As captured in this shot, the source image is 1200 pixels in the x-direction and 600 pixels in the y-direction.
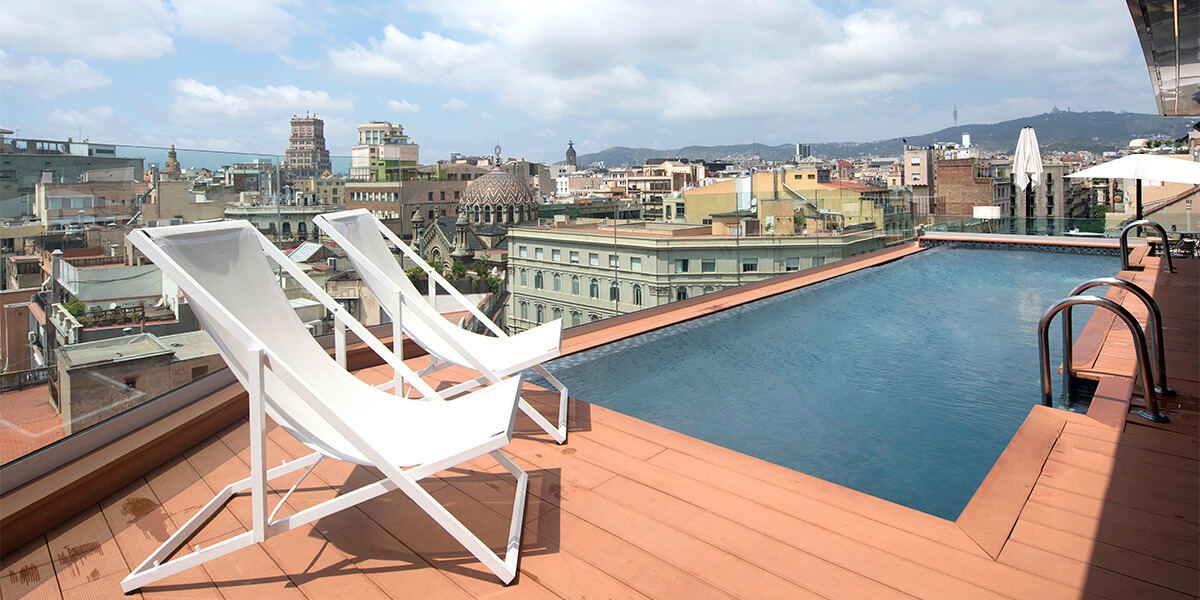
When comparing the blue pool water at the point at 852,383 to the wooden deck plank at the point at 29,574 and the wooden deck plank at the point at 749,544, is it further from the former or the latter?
the wooden deck plank at the point at 29,574

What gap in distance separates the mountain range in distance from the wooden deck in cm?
9852

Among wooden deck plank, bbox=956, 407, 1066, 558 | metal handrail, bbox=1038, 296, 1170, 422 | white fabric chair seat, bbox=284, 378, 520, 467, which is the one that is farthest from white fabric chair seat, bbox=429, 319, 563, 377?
metal handrail, bbox=1038, 296, 1170, 422

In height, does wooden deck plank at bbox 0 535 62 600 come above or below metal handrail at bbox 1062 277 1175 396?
below

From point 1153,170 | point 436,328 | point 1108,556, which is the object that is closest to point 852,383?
point 1108,556

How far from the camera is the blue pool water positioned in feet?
9.12

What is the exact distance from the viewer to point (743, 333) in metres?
5.18

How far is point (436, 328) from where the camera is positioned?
270cm

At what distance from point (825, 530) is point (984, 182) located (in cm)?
4989

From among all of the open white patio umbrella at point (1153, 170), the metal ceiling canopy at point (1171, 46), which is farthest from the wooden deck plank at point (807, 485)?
the open white patio umbrella at point (1153, 170)

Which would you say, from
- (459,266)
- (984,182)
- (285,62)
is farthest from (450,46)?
(984,182)

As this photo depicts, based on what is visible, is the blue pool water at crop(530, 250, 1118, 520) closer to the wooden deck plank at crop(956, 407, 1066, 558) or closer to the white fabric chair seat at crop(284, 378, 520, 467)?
the wooden deck plank at crop(956, 407, 1066, 558)

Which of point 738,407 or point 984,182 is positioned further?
point 984,182

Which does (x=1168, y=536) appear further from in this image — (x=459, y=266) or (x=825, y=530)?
(x=459, y=266)

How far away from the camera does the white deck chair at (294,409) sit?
177 cm
